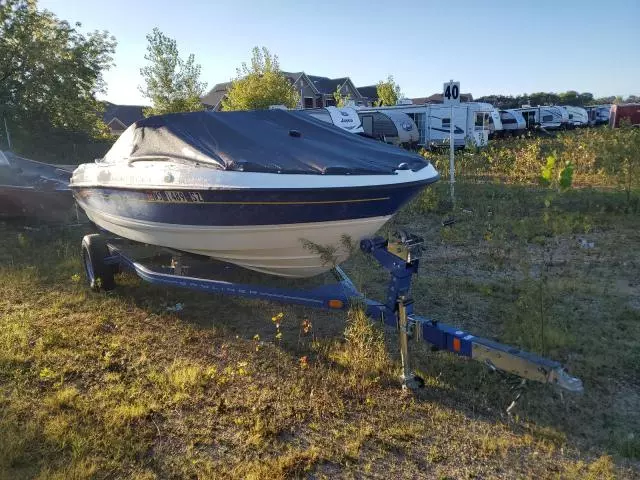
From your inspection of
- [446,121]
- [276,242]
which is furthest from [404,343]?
[446,121]

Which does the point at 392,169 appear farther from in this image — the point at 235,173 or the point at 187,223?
the point at 187,223

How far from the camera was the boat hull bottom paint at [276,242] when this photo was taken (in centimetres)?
405

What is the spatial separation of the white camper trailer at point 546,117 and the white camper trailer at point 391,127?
682 inches

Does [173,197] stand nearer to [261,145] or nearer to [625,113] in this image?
[261,145]

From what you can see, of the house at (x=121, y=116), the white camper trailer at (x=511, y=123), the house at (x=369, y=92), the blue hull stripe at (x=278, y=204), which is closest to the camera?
the blue hull stripe at (x=278, y=204)

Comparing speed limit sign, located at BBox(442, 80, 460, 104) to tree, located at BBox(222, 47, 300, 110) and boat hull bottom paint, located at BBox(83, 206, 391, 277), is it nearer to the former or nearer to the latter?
boat hull bottom paint, located at BBox(83, 206, 391, 277)

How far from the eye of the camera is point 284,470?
9.16ft

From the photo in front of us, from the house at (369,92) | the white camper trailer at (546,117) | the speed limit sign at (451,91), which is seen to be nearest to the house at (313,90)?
the house at (369,92)

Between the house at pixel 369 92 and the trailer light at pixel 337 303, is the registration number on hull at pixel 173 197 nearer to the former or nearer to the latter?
the trailer light at pixel 337 303

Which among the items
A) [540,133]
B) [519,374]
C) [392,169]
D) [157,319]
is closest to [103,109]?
[157,319]

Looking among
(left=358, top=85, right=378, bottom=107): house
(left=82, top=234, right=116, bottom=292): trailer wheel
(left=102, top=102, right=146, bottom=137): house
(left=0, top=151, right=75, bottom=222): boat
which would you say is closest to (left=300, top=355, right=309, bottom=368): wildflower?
(left=82, top=234, right=116, bottom=292): trailer wheel

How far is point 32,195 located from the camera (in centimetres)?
848

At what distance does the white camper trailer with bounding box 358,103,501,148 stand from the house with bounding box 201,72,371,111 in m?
22.9

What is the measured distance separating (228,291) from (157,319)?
3.64ft
